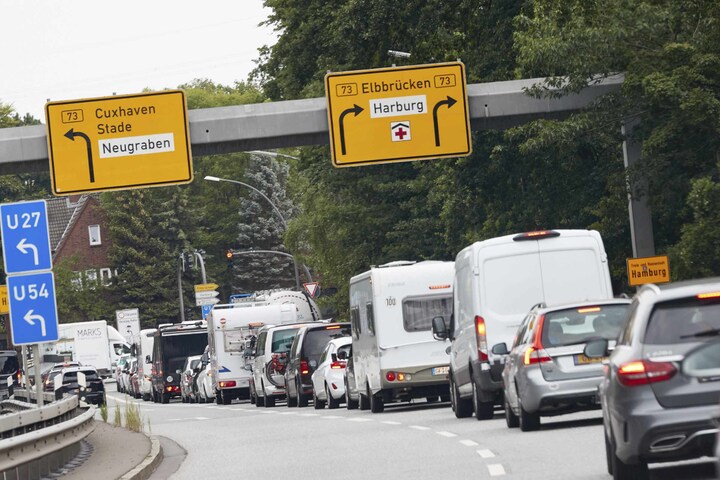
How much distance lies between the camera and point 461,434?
21.0 meters

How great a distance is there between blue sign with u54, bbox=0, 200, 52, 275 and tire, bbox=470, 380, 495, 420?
6110 millimetres

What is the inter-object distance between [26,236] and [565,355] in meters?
6.61

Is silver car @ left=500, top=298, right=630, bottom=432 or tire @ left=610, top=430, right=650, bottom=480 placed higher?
silver car @ left=500, top=298, right=630, bottom=432

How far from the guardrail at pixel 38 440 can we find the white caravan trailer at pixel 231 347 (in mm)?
25125

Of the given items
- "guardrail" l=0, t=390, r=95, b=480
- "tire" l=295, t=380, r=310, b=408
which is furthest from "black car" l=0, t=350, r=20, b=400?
"guardrail" l=0, t=390, r=95, b=480

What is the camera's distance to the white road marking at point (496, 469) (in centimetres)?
1471

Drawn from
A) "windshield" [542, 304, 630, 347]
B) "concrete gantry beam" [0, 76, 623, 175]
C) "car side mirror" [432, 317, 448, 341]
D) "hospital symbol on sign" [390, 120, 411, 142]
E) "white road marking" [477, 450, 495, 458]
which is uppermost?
"concrete gantry beam" [0, 76, 623, 175]

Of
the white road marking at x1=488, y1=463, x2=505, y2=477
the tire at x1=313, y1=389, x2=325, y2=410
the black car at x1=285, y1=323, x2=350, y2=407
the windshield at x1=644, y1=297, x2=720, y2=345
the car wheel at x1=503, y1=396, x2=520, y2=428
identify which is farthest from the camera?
the black car at x1=285, y1=323, x2=350, y2=407

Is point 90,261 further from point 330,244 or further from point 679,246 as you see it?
point 679,246

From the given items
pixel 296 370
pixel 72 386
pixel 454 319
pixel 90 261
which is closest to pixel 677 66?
pixel 454 319

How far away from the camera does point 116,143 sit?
97.9 feet

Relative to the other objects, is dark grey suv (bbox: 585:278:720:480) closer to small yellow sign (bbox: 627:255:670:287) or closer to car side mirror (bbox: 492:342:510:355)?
car side mirror (bbox: 492:342:510:355)

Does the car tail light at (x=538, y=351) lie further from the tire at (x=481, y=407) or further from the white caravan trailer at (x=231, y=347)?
the white caravan trailer at (x=231, y=347)

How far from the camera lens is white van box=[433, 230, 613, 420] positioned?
2236cm
